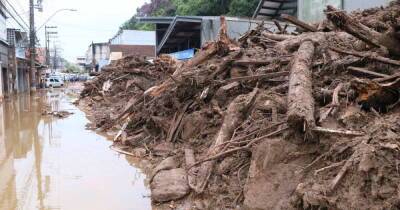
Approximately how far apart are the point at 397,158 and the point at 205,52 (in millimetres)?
7963

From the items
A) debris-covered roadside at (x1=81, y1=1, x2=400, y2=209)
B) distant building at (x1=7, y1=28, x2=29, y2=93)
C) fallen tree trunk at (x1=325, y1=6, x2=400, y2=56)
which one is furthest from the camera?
distant building at (x1=7, y1=28, x2=29, y2=93)

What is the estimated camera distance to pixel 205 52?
11781mm

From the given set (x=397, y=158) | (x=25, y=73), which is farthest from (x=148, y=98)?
(x=25, y=73)

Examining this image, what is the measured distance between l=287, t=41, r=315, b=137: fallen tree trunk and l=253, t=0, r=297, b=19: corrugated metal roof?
14.8 metres

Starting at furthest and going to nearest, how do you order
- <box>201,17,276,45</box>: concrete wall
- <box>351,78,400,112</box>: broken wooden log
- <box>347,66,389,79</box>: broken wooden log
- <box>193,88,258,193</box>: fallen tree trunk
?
<box>201,17,276,45</box>: concrete wall < <box>193,88,258,193</box>: fallen tree trunk < <box>347,66,389,79</box>: broken wooden log < <box>351,78,400,112</box>: broken wooden log

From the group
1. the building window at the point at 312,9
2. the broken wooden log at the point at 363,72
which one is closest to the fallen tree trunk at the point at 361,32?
the broken wooden log at the point at 363,72

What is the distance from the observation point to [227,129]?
736cm

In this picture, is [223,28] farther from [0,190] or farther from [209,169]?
[0,190]

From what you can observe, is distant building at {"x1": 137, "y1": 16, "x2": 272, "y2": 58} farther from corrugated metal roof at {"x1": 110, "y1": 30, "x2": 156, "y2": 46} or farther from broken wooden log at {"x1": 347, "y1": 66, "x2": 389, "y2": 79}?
corrugated metal roof at {"x1": 110, "y1": 30, "x2": 156, "y2": 46}

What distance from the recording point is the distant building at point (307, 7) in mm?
13250

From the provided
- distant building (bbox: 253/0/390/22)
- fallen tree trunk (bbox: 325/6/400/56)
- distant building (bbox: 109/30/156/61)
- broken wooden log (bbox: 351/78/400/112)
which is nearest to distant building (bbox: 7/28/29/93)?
distant building (bbox: 109/30/156/61)

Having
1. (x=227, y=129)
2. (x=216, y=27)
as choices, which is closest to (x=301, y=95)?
(x=227, y=129)

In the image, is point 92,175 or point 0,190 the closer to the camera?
point 0,190

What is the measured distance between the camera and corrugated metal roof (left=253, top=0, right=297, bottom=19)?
70.6ft
